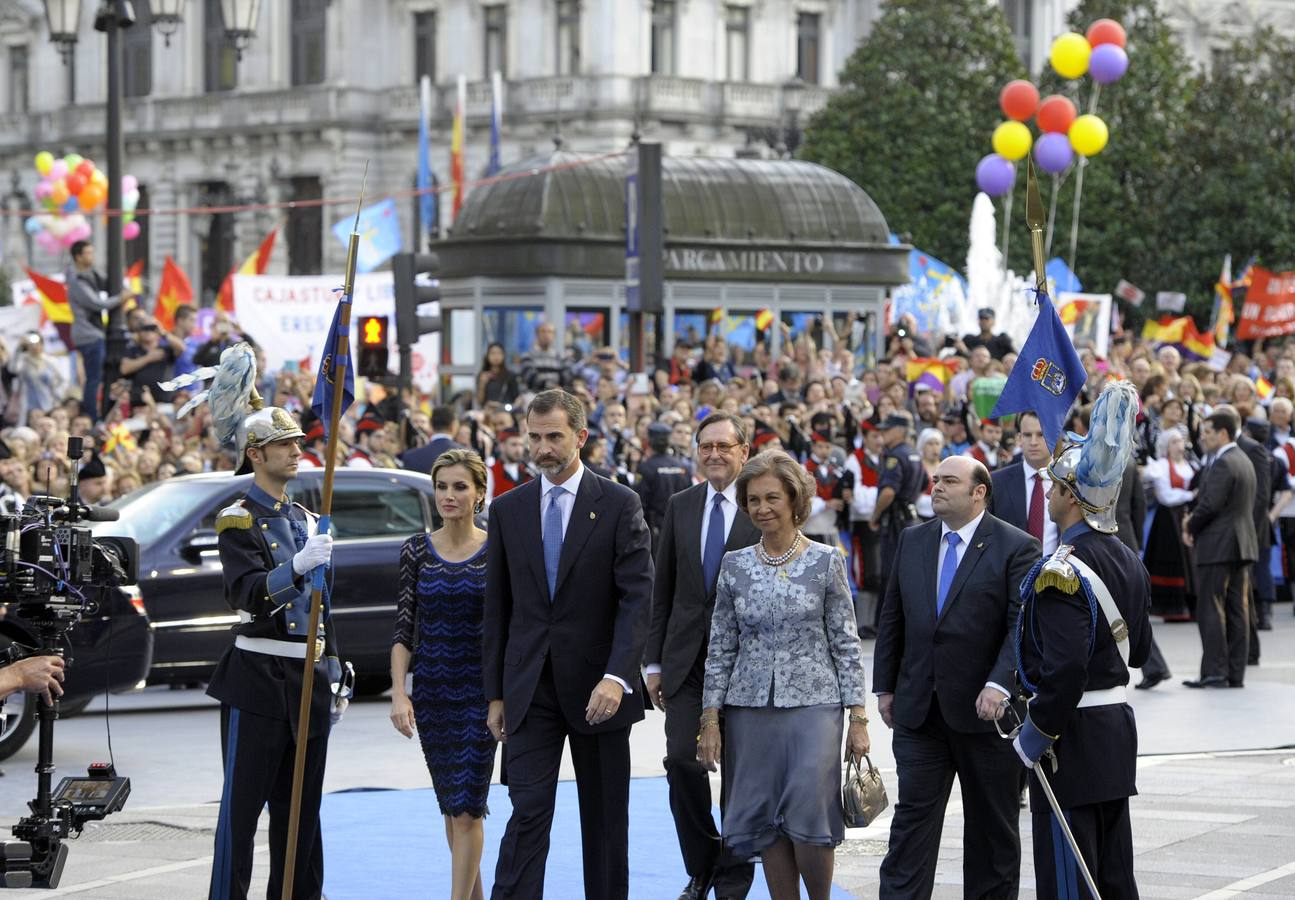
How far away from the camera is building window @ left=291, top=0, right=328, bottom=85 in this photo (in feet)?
247

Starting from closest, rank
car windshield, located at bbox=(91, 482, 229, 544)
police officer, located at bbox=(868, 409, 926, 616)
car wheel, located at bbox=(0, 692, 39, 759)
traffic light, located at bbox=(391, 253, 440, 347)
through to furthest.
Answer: car wheel, located at bbox=(0, 692, 39, 759) < car windshield, located at bbox=(91, 482, 229, 544) < police officer, located at bbox=(868, 409, 926, 616) < traffic light, located at bbox=(391, 253, 440, 347)

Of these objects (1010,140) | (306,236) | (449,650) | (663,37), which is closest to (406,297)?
(449,650)

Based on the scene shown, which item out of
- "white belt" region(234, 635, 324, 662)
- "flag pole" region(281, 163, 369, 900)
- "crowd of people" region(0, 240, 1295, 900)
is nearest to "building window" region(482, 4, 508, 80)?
"crowd of people" region(0, 240, 1295, 900)

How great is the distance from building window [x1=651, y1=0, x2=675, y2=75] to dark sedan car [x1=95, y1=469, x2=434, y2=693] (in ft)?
176

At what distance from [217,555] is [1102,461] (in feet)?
28.0

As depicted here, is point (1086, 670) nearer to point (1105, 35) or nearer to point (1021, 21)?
point (1105, 35)

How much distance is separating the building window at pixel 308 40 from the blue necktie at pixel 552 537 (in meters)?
67.9

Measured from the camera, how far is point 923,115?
53.9 m

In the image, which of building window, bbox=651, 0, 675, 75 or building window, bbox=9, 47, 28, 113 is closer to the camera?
building window, bbox=651, 0, 675, 75

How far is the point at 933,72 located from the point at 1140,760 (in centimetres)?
4250

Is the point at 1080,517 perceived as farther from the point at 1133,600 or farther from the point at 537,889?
the point at 537,889

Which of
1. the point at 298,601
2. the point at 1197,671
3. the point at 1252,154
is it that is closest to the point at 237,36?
the point at 1197,671

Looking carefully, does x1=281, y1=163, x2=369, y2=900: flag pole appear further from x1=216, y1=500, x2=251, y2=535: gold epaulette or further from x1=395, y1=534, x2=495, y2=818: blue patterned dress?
x1=395, y1=534, x2=495, y2=818: blue patterned dress

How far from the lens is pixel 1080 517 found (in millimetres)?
8102
